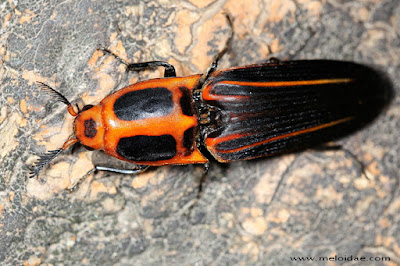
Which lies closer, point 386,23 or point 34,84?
point 34,84

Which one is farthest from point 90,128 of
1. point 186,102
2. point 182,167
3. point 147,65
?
point 182,167

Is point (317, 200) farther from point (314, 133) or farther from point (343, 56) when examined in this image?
point (343, 56)

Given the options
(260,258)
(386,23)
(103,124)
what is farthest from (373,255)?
(103,124)

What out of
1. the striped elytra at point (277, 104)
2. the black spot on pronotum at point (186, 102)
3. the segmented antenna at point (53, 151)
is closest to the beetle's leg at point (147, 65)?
the black spot on pronotum at point (186, 102)

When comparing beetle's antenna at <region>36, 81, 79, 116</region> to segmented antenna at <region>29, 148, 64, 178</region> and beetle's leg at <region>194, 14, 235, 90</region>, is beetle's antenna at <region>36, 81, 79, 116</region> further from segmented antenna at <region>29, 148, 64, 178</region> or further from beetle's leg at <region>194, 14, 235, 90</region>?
beetle's leg at <region>194, 14, 235, 90</region>

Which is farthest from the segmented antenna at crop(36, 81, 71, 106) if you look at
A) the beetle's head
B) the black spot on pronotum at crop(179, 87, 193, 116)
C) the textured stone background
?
the black spot on pronotum at crop(179, 87, 193, 116)

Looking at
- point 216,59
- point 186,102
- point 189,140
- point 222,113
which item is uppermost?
point 216,59

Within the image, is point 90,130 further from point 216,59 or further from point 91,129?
point 216,59
